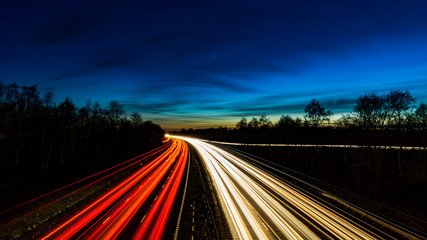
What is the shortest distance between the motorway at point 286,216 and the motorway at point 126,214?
186 inches

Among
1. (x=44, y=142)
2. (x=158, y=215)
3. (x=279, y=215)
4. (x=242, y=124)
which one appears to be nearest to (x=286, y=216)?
(x=279, y=215)

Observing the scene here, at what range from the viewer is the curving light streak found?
11359mm

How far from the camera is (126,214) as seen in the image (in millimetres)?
14336

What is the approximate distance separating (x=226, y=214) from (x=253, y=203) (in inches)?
106

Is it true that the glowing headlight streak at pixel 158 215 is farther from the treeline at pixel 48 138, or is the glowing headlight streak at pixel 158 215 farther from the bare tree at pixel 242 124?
the bare tree at pixel 242 124

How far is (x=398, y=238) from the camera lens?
11195mm

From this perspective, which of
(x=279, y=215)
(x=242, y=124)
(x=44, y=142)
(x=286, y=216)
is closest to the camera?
(x=286, y=216)

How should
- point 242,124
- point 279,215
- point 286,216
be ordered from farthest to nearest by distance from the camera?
point 242,124 → point 279,215 → point 286,216

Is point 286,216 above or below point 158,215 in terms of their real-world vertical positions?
above

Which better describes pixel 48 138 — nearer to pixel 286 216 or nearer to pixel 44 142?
pixel 44 142

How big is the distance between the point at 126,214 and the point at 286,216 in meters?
10.7

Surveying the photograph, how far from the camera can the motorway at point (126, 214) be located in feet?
39.0

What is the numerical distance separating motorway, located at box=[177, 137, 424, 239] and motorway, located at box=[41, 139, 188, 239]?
→ 472cm

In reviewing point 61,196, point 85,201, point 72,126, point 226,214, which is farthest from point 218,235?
point 72,126
